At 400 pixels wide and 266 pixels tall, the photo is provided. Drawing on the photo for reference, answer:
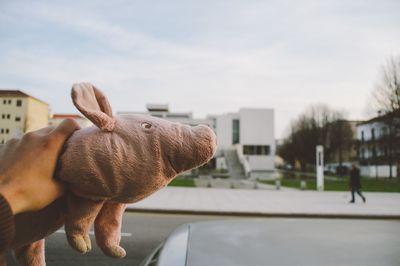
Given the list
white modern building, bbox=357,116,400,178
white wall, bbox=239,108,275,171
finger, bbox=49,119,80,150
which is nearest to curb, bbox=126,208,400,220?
finger, bbox=49,119,80,150

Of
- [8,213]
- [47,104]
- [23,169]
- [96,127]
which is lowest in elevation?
[8,213]

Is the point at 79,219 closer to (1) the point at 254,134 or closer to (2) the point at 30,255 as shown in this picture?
(2) the point at 30,255

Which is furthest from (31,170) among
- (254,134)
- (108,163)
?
(254,134)

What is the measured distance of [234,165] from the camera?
31.3 metres

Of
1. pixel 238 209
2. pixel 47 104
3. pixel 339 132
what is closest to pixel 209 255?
pixel 47 104

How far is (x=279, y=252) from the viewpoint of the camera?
2.01 m

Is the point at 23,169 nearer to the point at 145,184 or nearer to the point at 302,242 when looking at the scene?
the point at 145,184

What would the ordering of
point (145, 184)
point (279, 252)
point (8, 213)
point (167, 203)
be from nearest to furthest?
1. point (8, 213)
2. point (145, 184)
3. point (279, 252)
4. point (167, 203)

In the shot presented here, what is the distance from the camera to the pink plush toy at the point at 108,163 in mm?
1052

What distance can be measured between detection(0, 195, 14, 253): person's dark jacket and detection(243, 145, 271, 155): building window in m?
54.3

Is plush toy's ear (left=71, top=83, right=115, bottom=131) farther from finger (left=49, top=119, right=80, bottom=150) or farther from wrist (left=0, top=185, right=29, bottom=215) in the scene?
wrist (left=0, top=185, right=29, bottom=215)

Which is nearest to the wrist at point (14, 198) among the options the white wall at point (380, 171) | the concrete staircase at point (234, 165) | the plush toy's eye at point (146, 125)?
the plush toy's eye at point (146, 125)

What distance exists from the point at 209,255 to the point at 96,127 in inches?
47.6

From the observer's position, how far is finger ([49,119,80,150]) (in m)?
1.07
